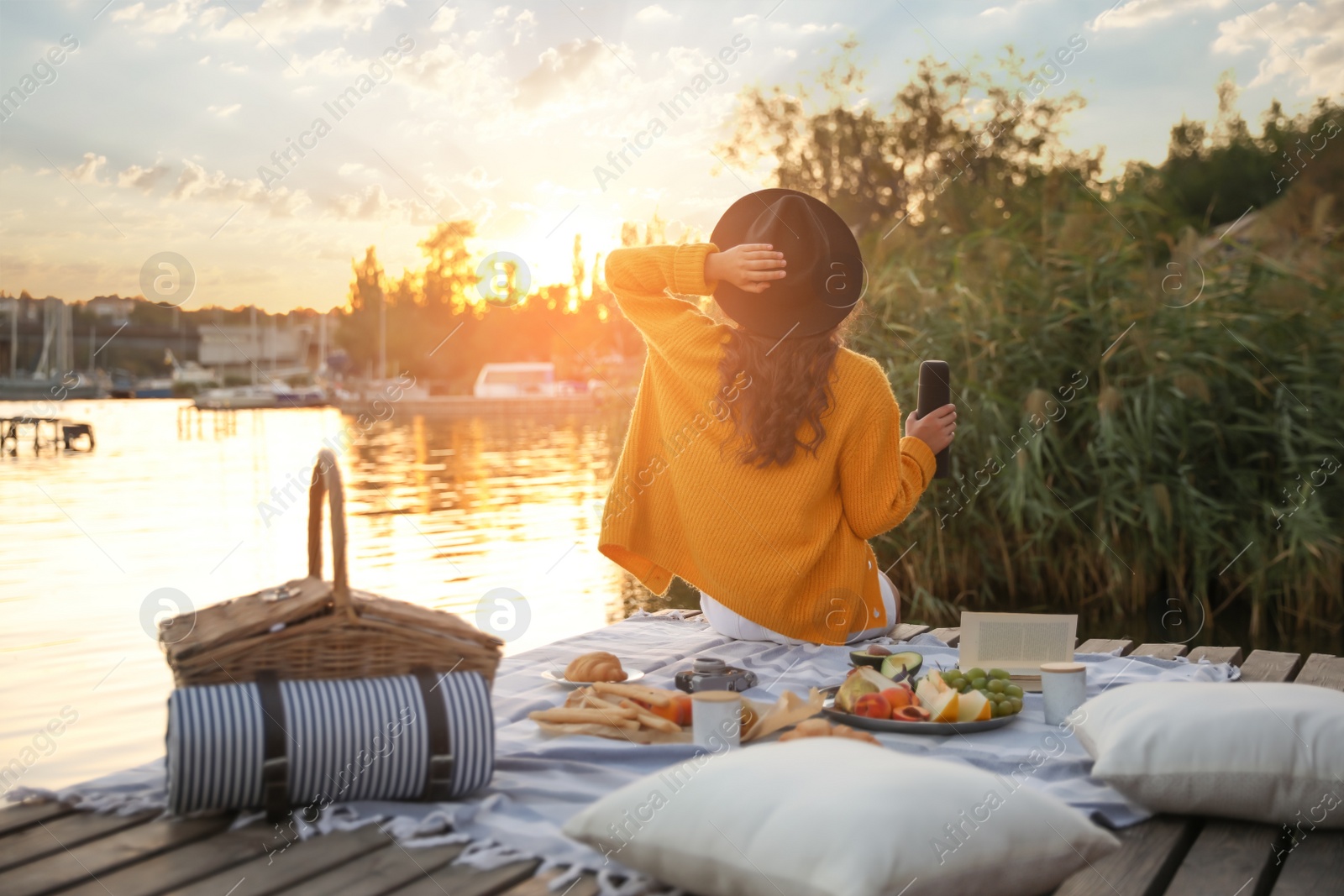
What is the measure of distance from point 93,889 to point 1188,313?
552cm

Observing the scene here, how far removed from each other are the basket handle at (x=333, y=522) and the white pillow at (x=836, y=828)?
1.98 feet

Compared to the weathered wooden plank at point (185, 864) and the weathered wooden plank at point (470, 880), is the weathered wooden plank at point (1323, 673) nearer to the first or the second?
the weathered wooden plank at point (470, 880)

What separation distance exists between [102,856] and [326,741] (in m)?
0.40

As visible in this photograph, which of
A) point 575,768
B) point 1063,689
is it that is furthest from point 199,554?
point 1063,689

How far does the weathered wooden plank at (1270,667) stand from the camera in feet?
10.4

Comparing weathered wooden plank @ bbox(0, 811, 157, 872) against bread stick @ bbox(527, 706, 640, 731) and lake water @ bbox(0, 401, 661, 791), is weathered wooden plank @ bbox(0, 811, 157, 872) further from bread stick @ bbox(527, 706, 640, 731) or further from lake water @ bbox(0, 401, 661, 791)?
lake water @ bbox(0, 401, 661, 791)

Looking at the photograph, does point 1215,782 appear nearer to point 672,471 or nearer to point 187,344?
point 672,471

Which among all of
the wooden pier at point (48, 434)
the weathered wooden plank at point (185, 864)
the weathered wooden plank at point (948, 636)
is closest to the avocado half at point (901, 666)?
the weathered wooden plank at point (948, 636)

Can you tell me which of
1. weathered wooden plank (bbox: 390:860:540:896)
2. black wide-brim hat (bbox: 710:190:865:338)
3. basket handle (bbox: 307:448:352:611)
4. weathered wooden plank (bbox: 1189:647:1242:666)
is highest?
black wide-brim hat (bbox: 710:190:865:338)

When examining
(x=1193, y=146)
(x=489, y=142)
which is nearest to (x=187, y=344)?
(x=1193, y=146)

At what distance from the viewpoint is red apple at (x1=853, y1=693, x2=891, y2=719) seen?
2.46 meters

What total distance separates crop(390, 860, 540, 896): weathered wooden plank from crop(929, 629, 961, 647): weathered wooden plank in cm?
219

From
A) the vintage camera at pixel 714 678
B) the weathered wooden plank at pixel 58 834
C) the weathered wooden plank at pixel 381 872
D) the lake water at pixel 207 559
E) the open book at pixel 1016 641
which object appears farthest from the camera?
the lake water at pixel 207 559

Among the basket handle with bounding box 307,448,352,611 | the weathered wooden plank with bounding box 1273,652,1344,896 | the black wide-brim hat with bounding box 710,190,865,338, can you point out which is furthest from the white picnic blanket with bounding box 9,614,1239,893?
the black wide-brim hat with bounding box 710,190,865,338
